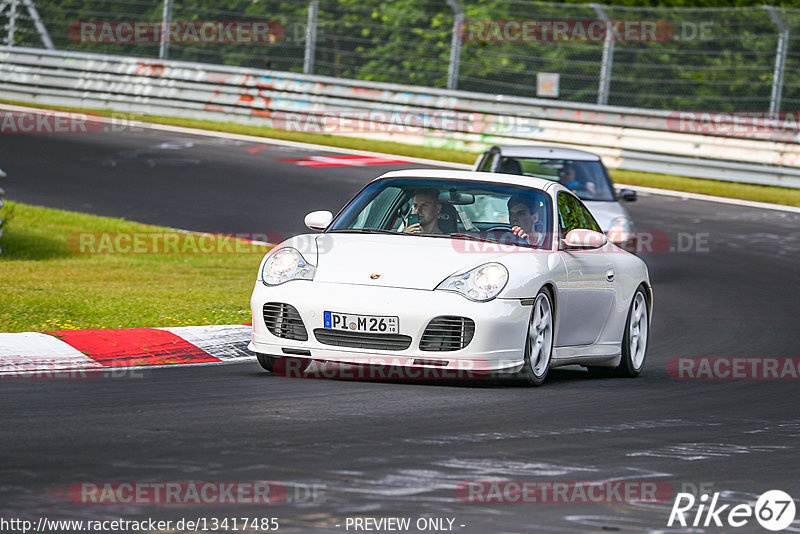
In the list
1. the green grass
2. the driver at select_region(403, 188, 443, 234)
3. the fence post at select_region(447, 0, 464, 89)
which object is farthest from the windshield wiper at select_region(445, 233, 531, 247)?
the fence post at select_region(447, 0, 464, 89)

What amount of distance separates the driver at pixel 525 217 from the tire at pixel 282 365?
64.0 inches

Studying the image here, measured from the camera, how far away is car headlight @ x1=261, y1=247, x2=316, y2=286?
8.22 metres

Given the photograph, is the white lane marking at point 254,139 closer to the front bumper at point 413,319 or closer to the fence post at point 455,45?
the fence post at point 455,45

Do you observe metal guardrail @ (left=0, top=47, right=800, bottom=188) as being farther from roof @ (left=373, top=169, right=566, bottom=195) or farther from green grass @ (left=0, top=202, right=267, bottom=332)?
roof @ (left=373, top=169, right=566, bottom=195)

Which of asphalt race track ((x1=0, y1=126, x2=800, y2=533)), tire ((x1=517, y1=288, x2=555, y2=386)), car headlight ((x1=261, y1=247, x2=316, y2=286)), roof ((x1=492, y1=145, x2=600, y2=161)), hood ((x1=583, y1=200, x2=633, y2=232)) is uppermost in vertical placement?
roof ((x1=492, y1=145, x2=600, y2=161))

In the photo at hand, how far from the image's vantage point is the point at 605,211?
15.0 m

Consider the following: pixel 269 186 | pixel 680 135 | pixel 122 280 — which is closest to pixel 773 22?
pixel 680 135

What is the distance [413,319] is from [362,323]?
295 millimetres

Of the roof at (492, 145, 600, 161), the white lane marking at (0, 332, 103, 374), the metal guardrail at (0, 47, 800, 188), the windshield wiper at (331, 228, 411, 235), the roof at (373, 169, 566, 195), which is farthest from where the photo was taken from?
the metal guardrail at (0, 47, 800, 188)

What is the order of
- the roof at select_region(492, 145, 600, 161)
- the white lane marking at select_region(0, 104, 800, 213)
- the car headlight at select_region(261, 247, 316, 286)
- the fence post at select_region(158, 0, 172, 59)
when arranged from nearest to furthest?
1. the car headlight at select_region(261, 247, 316, 286)
2. the roof at select_region(492, 145, 600, 161)
3. the white lane marking at select_region(0, 104, 800, 213)
4. the fence post at select_region(158, 0, 172, 59)

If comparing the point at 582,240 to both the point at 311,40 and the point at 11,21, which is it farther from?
the point at 11,21

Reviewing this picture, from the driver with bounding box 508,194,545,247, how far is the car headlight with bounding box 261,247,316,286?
1519 mm

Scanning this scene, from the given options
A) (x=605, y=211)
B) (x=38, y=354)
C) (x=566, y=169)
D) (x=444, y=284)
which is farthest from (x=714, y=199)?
(x=38, y=354)

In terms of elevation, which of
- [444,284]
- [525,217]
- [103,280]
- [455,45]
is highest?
[455,45]
